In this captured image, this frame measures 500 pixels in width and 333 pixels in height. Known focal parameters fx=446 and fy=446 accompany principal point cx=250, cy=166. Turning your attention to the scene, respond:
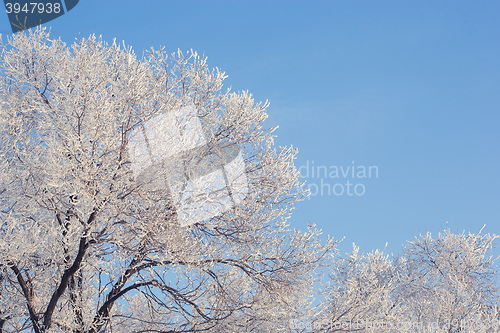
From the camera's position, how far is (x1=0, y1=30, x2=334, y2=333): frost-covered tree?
846 cm

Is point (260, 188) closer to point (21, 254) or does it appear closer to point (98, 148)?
point (98, 148)

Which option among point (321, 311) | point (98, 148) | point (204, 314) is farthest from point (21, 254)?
point (321, 311)

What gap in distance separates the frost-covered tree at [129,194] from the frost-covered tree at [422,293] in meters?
1.19

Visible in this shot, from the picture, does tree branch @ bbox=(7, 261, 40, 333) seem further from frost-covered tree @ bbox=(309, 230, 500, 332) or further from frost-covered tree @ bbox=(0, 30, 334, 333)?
frost-covered tree @ bbox=(309, 230, 500, 332)

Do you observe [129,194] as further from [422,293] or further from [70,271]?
[422,293]

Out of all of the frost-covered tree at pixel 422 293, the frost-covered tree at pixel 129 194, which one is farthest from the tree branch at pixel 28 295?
the frost-covered tree at pixel 422 293

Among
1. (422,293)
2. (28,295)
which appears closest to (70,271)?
(28,295)

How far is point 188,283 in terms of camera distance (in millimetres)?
10234

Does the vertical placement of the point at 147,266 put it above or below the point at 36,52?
below

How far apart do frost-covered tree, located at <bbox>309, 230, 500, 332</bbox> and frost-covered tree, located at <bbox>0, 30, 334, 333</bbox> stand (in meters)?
1.19

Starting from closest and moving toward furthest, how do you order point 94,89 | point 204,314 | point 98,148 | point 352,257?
1. point 98,148
2. point 94,89
3. point 204,314
4. point 352,257

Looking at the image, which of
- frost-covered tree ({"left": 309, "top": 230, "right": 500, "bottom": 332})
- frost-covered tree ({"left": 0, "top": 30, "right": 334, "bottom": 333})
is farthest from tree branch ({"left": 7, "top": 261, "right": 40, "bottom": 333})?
frost-covered tree ({"left": 309, "top": 230, "right": 500, "bottom": 332})

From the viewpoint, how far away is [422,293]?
15.8 metres

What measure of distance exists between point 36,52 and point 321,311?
912 cm
